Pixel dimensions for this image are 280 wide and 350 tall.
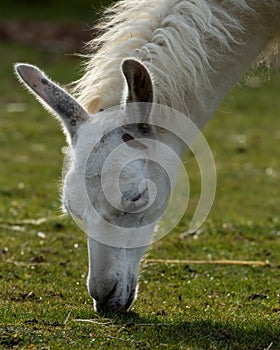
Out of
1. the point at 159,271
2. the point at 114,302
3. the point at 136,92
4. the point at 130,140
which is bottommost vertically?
the point at 159,271

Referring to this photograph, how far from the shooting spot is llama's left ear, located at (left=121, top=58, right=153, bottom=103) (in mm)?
4941

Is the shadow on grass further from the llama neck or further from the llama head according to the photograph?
the llama neck

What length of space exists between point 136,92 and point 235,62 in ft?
3.81

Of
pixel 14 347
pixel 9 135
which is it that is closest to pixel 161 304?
pixel 14 347

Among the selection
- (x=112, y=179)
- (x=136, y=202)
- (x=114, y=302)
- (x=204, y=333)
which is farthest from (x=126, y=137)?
(x=204, y=333)

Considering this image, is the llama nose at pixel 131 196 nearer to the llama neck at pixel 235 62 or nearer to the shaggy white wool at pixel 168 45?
the shaggy white wool at pixel 168 45

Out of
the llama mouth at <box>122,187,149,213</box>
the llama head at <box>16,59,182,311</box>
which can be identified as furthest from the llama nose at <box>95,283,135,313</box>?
the llama mouth at <box>122,187,149,213</box>

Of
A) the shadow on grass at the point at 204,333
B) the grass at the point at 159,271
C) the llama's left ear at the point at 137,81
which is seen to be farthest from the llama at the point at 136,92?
the grass at the point at 159,271

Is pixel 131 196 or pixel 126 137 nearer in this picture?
pixel 131 196

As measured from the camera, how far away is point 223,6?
233 inches

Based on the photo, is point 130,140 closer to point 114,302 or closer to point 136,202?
point 136,202

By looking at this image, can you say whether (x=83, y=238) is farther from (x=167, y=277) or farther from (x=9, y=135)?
(x=9, y=135)

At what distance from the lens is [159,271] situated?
24.1 ft

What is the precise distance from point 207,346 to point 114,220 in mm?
966
